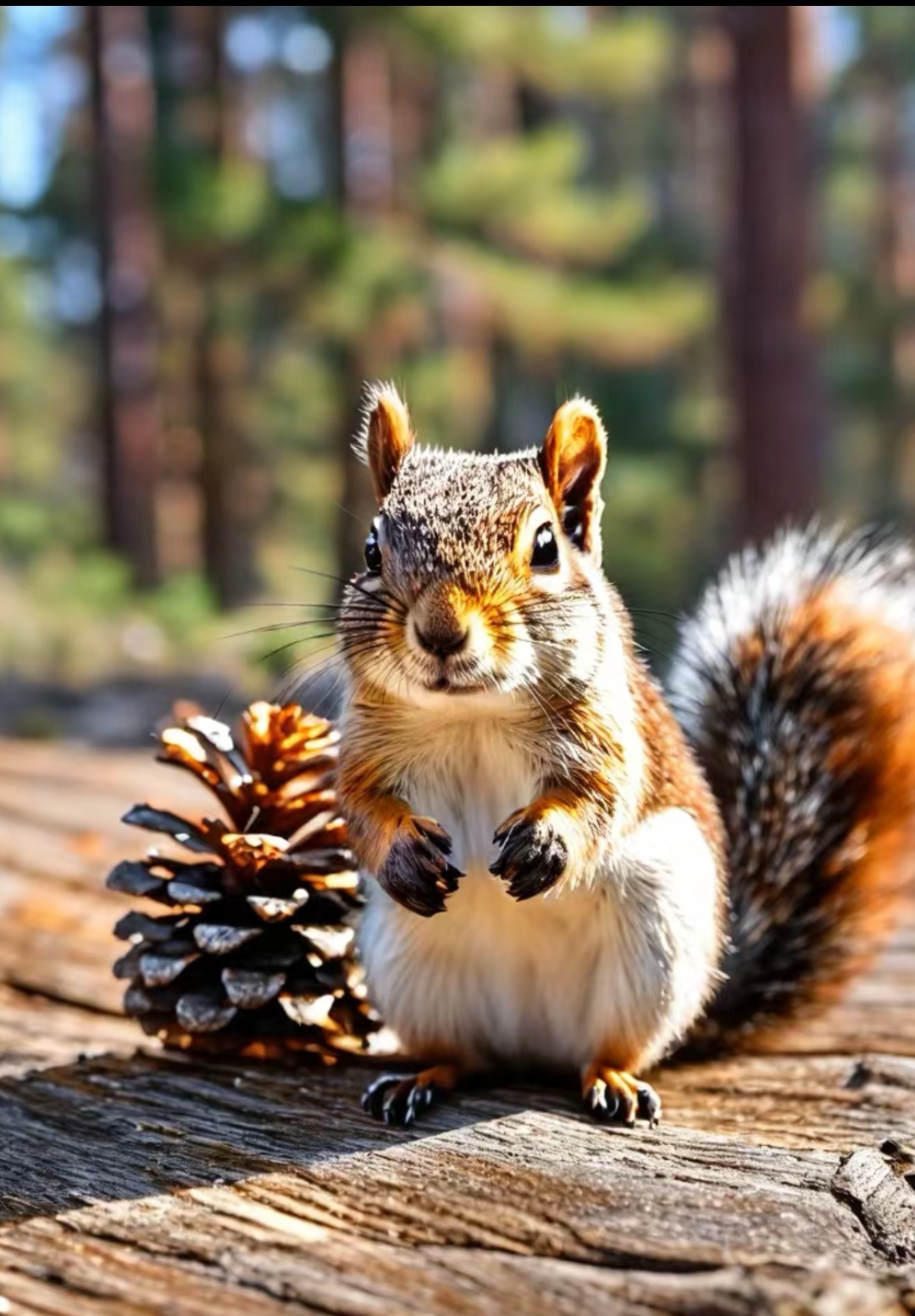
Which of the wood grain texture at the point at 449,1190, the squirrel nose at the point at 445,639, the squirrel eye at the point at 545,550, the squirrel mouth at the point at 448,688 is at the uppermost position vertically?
the squirrel eye at the point at 545,550

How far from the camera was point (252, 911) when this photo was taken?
1.63 metres

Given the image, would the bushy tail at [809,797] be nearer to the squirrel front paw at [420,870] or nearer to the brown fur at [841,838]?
the brown fur at [841,838]

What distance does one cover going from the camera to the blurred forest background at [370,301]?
214 inches

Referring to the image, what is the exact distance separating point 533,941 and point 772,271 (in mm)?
4487

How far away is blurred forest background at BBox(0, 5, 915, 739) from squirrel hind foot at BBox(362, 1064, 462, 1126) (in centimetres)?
71

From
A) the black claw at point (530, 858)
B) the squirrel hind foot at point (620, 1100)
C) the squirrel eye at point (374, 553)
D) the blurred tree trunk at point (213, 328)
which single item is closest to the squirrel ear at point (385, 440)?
the squirrel eye at point (374, 553)

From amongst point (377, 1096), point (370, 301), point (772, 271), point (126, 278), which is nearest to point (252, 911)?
point (377, 1096)

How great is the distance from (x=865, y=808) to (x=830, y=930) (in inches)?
6.3

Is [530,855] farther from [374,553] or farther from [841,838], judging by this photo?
[841,838]

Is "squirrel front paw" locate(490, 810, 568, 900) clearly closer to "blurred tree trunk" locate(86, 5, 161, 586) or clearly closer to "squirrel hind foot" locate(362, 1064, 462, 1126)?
"squirrel hind foot" locate(362, 1064, 462, 1126)

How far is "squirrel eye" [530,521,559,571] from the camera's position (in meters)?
1.35

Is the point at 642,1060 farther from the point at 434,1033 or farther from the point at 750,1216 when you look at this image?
the point at 750,1216

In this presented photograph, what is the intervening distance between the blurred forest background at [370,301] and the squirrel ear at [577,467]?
0.21 m

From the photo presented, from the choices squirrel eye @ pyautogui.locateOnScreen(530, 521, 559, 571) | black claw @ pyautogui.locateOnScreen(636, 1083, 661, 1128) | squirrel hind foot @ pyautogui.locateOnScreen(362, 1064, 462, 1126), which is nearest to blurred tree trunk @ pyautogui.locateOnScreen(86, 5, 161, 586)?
squirrel eye @ pyautogui.locateOnScreen(530, 521, 559, 571)
